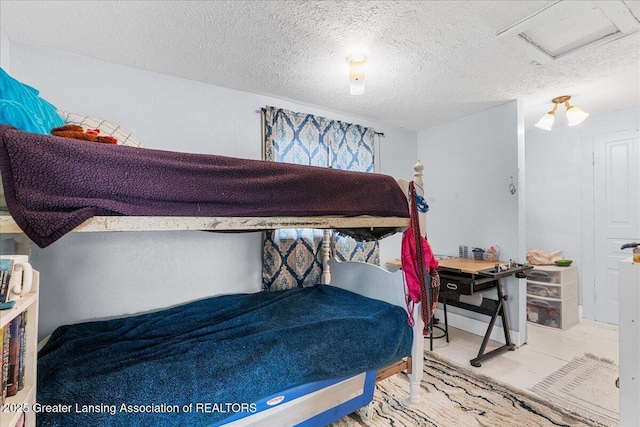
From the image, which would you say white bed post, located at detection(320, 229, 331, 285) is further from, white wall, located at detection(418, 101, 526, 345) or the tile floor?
white wall, located at detection(418, 101, 526, 345)

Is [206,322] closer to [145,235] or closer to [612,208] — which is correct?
[145,235]

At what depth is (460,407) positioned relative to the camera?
1.89 m

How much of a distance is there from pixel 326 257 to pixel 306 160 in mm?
986

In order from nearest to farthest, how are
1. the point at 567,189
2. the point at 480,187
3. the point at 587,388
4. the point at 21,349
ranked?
1. the point at 21,349
2. the point at 587,388
3. the point at 480,187
4. the point at 567,189

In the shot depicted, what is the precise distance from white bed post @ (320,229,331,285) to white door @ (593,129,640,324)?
10.5ft

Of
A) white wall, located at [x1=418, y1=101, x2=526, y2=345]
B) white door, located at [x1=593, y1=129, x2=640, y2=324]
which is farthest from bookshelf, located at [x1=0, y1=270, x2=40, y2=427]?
white door, located at [x1=593, y1=129, x2=640, y2=324]

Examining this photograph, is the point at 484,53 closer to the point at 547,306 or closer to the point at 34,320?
the point at 34,320

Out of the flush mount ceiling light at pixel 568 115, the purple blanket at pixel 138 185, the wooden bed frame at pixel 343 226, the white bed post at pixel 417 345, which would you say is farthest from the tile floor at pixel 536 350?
the flush mount ceiling light at pixel 568 115

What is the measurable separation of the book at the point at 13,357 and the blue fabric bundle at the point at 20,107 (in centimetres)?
76

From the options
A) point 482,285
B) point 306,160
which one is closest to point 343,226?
point 306,160

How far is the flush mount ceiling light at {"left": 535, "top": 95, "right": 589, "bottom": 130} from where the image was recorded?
8.55 ft

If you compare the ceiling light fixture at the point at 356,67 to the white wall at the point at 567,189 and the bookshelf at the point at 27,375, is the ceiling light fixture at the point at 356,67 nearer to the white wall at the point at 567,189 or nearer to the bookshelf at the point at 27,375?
the bookshelf at the point at 27,375

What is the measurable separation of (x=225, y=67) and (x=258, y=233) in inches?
54.6

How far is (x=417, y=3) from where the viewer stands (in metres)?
1.50
